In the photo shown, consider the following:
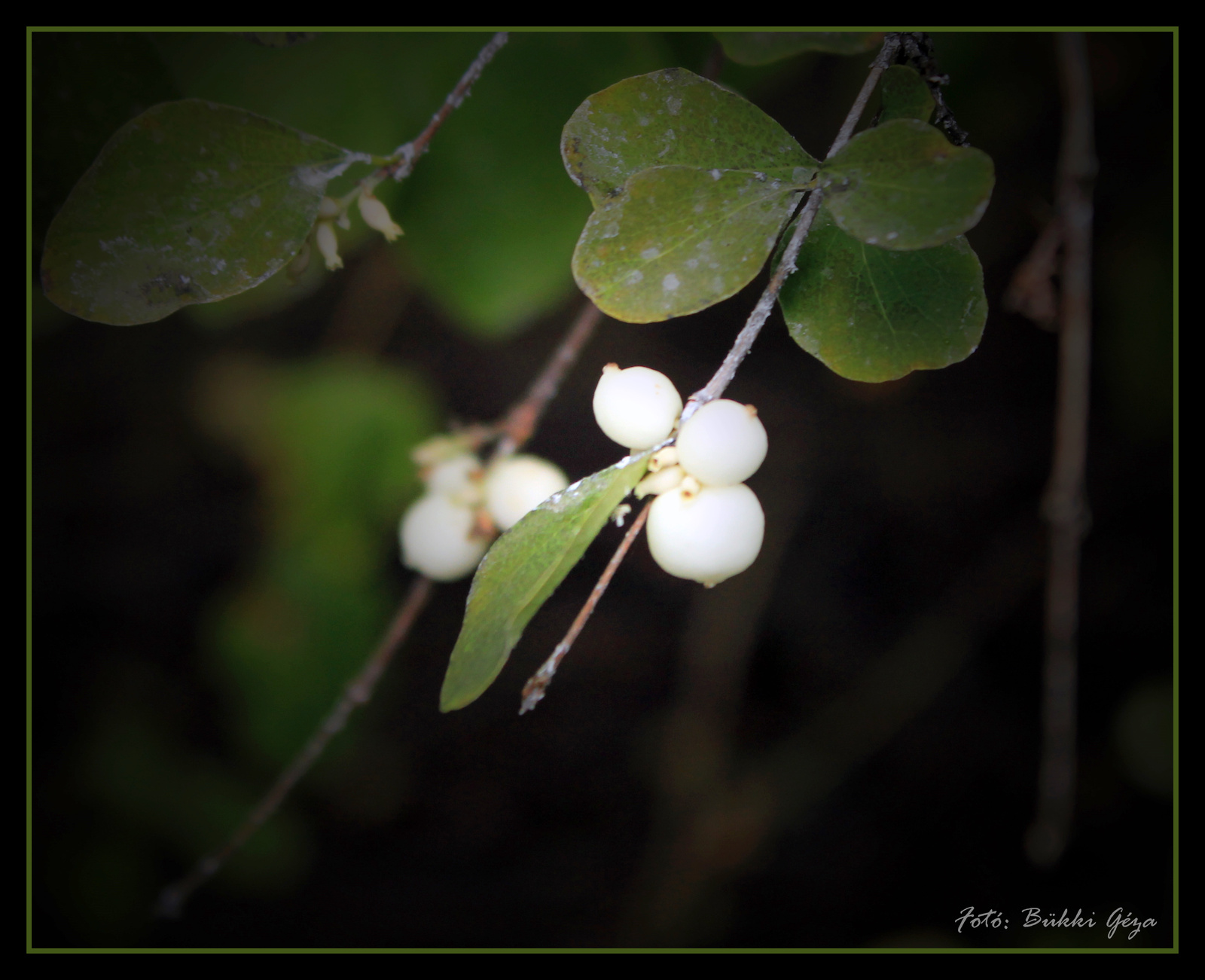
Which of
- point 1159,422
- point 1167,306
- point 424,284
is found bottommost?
point 1159,422

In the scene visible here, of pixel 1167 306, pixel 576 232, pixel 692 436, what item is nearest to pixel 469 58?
pixel 576 232

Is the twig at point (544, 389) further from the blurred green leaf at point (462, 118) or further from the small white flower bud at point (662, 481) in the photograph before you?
the small white flower bud at point (662, 481)

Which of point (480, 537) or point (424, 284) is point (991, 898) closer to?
point (480, 537)

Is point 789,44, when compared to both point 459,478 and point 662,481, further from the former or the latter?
point 459,478

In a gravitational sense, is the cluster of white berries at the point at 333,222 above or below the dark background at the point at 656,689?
above

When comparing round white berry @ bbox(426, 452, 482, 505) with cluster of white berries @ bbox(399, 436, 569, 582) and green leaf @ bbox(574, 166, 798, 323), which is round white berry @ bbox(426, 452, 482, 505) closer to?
cluster of white berries @ bbox(399, 436, 569, 582)

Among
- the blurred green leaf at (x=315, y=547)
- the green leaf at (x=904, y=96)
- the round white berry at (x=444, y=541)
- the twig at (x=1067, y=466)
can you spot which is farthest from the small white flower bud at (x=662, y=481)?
the blurred green leaf at (x=315, y=547)

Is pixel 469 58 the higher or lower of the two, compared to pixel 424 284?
higher
